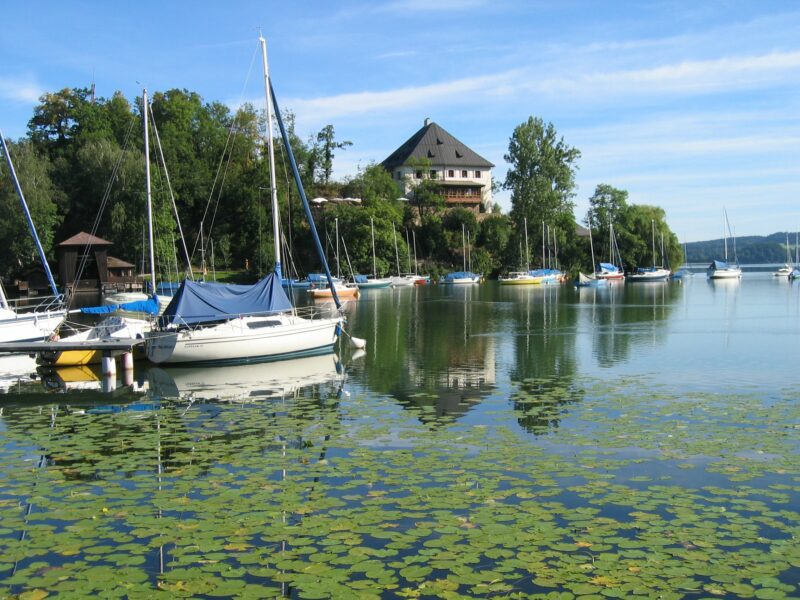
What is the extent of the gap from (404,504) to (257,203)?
100438 mm

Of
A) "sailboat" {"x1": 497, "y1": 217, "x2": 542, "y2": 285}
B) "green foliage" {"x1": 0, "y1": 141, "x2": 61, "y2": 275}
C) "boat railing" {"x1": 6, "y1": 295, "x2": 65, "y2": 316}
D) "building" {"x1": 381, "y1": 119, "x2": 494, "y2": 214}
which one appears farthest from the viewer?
"building" {"x1": 381, "y1": 119, "x2": 494, "y2": 214}

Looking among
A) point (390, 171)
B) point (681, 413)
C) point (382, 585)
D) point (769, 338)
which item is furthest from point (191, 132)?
point (382, 585)

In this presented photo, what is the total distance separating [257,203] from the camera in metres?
109

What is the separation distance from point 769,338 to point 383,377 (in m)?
21.6

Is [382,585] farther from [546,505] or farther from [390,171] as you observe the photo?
[390,171]

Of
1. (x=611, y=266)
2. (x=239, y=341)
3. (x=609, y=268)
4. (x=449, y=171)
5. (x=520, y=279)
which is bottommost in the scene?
(x=239, y=341)

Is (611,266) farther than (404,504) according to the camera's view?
Yes

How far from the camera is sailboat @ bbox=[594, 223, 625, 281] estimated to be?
117875 mm

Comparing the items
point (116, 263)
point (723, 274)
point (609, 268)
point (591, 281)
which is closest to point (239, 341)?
point (116, 263)

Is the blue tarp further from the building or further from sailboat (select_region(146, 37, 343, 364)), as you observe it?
the building

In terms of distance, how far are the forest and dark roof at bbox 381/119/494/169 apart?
6.30 meters

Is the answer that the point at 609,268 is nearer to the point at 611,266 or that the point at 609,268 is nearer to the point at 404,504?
the point at 611,266

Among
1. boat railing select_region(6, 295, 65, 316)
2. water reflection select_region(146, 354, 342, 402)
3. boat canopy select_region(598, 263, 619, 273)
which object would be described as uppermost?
boat canopy select_region(598, 263, 619, 273)

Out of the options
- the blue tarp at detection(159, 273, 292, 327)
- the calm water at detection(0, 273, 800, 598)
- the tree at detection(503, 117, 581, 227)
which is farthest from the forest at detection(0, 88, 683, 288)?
the calm water at detection(0, 273, 800, 598)
